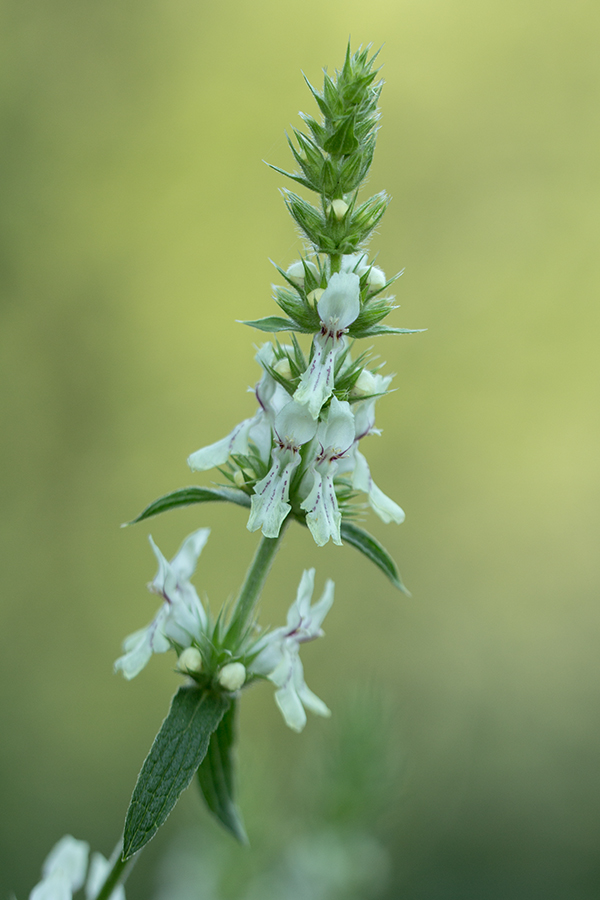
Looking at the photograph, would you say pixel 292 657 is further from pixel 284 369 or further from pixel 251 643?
pixel 284 369

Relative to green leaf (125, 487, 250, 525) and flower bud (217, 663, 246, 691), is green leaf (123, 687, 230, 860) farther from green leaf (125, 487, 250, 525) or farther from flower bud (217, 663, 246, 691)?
green leaf (125, 487, 250, 525)

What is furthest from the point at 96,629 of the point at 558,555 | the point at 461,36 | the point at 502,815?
the point at 461,36

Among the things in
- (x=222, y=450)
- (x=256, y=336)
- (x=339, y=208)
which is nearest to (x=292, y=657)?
(x=222, y=450)

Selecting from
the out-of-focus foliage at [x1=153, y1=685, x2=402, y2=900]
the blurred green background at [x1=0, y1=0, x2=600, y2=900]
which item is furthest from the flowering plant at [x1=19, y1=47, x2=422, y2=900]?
the blurred green background at [x1=0, y1=0, x2=600, y2=900]

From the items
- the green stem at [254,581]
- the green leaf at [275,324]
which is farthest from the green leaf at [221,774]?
the green leaf at [275,324]

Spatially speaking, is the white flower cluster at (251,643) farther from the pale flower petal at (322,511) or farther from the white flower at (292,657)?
the pale flower petal at (322,511)

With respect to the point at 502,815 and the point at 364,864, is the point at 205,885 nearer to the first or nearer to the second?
the point at 364,864
